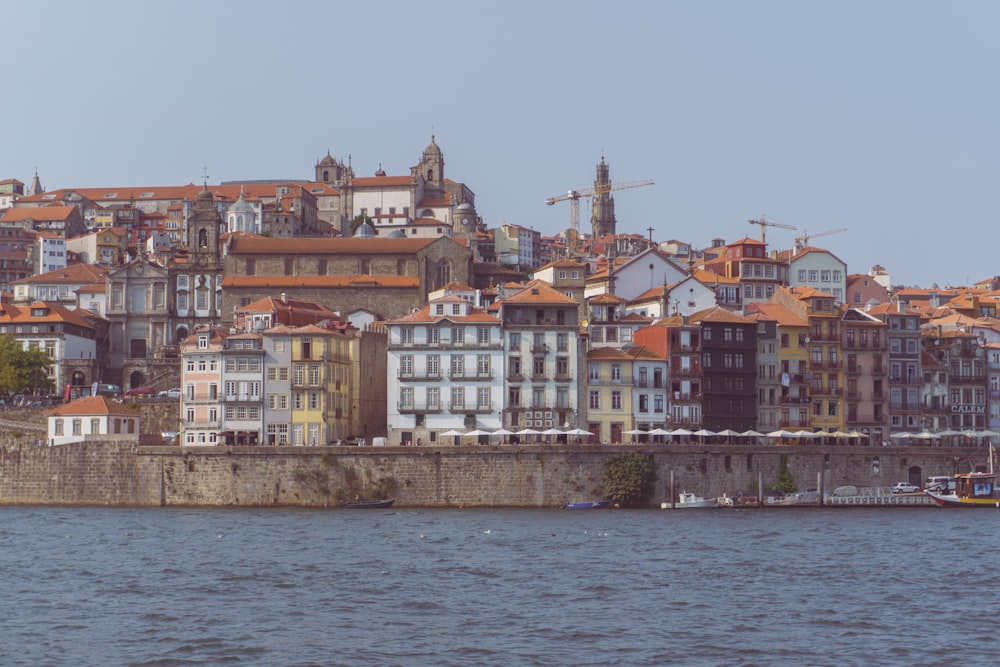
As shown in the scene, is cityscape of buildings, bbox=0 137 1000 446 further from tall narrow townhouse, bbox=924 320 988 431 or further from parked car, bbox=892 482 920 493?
parked car, bbox=892 482 920 493

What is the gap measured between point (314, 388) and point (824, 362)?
34261 mm

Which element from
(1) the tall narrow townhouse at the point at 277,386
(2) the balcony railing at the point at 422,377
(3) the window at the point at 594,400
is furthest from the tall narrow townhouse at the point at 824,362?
(1) the tall narrow townhouse at the point at 277,386

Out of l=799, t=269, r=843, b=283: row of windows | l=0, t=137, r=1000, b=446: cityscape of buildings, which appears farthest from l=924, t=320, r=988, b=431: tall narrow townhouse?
l=799, t=269, r=843, b=283: row of windows

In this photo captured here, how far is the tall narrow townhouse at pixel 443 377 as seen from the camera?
95.9m

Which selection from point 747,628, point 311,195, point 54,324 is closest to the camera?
point 747,628

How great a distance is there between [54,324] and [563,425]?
2032 inches

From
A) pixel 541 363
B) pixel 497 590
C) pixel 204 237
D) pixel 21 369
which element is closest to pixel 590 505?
pixel 541 363

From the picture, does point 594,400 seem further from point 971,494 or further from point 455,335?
point 971,494

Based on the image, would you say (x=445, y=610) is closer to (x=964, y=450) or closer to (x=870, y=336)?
(x=964, y=450)

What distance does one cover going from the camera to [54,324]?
129 meters

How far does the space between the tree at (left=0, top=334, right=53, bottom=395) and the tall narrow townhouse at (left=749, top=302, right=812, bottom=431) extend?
54917 mm

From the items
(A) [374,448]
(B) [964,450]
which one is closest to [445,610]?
(A) [374,448]

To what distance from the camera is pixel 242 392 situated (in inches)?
3846

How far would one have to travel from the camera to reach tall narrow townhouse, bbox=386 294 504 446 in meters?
95.9
